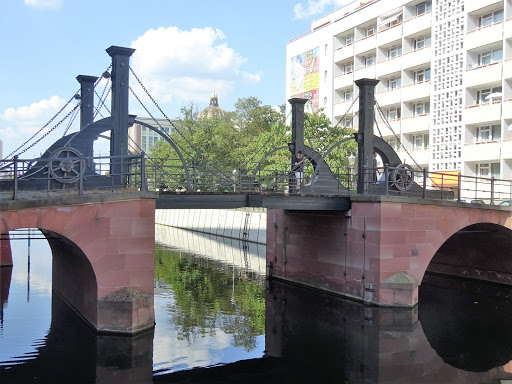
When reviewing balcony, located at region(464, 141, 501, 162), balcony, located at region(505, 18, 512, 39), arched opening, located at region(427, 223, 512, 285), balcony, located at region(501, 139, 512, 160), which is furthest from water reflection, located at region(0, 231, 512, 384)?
balcony, located at region(505, 18, 512, 39)

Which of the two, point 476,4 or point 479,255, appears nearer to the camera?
point 479,255

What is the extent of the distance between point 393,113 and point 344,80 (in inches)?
252

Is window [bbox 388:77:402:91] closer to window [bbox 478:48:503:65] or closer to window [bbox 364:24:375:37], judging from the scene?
window [bbox 364:24:375:37]

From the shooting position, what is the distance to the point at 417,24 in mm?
43031

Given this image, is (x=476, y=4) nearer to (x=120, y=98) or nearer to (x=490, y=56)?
(x=490, y=56)

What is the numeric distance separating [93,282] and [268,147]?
24.5 metres

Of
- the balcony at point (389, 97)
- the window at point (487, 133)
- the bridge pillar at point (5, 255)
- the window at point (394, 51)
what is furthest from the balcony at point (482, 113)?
the bridge pillar at point (5, 255)

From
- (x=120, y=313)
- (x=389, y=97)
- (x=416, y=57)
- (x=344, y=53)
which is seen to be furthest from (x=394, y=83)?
(x=120, y=313)

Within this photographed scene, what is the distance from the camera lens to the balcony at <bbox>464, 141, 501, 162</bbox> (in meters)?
36.5

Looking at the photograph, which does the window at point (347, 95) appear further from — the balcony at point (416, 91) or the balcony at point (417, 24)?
the balcony at point (417, 24)

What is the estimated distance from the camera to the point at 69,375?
41.2 feet

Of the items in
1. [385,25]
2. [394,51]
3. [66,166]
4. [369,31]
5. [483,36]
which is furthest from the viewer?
[369,31]

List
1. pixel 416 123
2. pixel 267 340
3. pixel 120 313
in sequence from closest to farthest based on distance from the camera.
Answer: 1. pixel 120 313
2. pixel 267 340
3. pixel 416 123

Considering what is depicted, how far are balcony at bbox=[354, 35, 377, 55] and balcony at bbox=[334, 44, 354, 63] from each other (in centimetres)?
59
